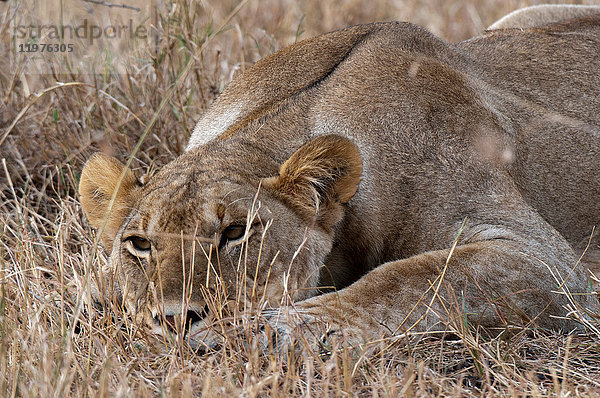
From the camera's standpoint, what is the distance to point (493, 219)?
3.20 metres

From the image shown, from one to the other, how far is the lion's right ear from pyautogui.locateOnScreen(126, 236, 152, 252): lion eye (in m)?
0.14

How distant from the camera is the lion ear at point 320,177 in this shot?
2.83 metres

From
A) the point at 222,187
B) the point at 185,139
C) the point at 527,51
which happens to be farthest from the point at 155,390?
the point at 527,51

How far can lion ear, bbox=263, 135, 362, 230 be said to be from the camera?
2828 millimetres

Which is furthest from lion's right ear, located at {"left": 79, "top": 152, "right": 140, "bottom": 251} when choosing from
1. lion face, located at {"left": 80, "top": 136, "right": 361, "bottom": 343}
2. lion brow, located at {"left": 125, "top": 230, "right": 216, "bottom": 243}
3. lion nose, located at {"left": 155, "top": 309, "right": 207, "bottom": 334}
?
lion nose, located at {"left": 155, "top": 309, "right": 207, "bottom": 334}

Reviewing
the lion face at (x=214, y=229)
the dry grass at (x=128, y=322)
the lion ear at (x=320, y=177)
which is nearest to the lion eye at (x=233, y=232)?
the lion face at (x=214, y=229)

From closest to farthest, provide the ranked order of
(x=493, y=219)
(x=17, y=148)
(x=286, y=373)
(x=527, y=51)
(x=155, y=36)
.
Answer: (x=286, y=373) < (x=493, y=219) < (x=527, y=51) < (x=17, y=148) < (x=155, y=36)

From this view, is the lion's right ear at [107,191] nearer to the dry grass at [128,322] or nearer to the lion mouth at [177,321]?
the dry grass at [128,322]

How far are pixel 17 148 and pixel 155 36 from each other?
3.58ft

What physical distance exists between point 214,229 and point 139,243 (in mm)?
263

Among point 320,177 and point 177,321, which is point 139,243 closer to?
point 177,321

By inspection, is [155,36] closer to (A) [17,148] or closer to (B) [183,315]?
(A) [17,148]

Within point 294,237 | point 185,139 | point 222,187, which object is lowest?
point 185,139

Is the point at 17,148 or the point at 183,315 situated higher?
the point at 183,315
